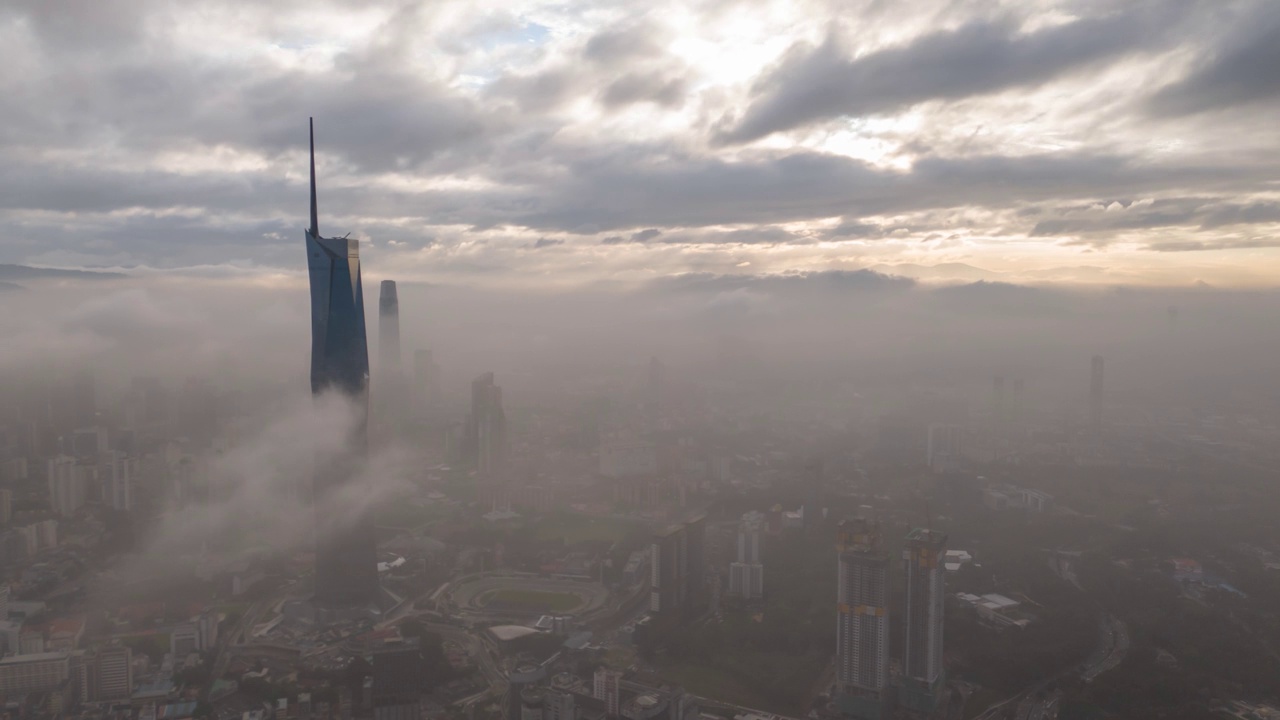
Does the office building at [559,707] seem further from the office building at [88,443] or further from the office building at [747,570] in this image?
the office building at [88,443]

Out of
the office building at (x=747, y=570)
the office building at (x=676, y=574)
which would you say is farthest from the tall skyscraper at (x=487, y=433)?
the office building at (x=676, y=574)

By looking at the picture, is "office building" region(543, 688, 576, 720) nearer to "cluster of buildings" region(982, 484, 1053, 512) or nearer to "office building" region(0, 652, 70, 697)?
"office building" region(0, 652, 70, 697)

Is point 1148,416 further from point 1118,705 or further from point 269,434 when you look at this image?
point 269,434

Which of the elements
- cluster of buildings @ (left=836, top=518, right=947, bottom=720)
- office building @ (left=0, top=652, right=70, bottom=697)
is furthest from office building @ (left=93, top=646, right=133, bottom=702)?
cluster of buildings @ (left=836, top=518, right=947, bottom=720)

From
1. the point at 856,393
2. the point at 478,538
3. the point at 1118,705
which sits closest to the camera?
the point at 1118,705

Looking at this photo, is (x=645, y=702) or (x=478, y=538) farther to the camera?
(x=478, y=538)

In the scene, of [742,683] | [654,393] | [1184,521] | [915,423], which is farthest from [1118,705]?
[654,393]
